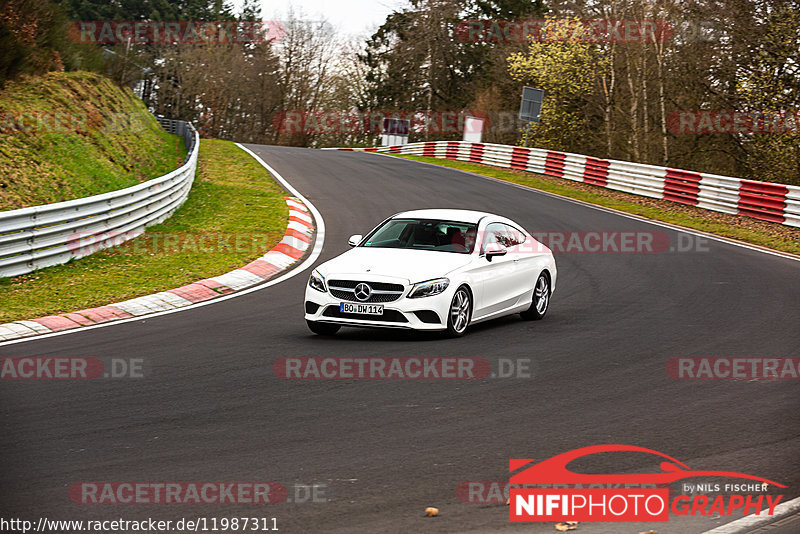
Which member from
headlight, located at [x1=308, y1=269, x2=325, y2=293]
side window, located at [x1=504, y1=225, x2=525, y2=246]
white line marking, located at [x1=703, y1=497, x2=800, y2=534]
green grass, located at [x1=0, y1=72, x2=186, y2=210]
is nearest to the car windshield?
side window, located at [x1=504, y1=225, x2=525, y2=246]

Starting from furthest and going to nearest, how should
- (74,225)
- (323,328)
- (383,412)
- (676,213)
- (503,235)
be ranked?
(676,213) < (74,225) < (503,235) < (323,328) < (383,412)

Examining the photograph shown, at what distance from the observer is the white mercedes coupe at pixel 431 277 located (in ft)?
33.7

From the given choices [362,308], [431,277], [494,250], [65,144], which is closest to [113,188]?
[65,144]

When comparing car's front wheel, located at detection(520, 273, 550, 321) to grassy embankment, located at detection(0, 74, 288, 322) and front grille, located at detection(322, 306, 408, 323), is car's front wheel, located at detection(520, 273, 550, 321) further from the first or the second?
grassy embankment, located at detection(0, 74, 288, 322)

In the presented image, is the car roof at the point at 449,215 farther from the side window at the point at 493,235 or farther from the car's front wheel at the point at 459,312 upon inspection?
the car's front wheel at the point at 459,312

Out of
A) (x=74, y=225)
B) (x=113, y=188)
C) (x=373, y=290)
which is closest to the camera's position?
(x=373, y=290)

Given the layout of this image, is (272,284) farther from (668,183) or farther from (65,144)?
(668,183)

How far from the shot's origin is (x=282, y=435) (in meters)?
6.49

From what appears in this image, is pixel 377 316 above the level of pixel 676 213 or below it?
below

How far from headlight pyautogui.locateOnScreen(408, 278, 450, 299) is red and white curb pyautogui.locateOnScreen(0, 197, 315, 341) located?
3999mm

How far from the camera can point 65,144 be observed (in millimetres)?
21562

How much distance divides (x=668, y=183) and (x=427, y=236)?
1925 cm

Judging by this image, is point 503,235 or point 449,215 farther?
point 503,235

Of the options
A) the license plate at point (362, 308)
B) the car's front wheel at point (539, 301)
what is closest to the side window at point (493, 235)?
the car's front wheel at point (539, 301)
